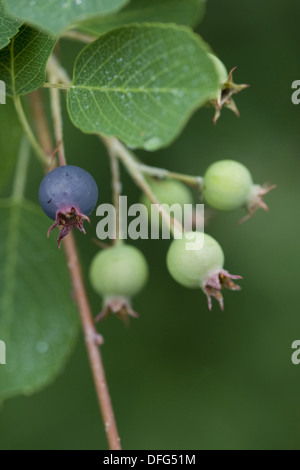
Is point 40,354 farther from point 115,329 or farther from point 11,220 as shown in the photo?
point 115,329

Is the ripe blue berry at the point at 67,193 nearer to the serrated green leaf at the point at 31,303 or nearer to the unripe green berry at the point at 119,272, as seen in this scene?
the unripe green berry at the point at 119,272

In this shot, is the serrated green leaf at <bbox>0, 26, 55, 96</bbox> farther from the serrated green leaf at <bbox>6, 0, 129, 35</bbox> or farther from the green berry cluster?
the green berry cluster

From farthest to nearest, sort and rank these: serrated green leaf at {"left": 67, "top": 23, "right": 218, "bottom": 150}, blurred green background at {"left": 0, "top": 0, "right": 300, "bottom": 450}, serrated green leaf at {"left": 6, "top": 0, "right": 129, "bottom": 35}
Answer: blurred green background at {"left": 0, "top": 0, "right": 300, "bottom": 450} → serrated green leaf at {"left": 67, "top": 23, "right": 218, "bottom": 150} → serrated green leaf at {"left": 6, "top": 0, "right": 129, "bottom": 35}

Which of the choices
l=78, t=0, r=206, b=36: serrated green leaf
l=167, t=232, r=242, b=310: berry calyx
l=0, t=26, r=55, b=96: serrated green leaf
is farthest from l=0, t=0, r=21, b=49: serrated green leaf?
l=78, t=0, r=206, b=36: serrated green leaf

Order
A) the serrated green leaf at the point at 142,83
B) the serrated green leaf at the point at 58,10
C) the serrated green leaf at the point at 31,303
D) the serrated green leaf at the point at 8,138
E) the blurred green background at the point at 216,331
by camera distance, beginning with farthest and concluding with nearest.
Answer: the blurred green background at the point at 216,331 → the serrated green leaf at the point at 31,303 → the serrated green leaf at the point at 8,138 → the serrated green leaf at the point at 142,83 → the serrated green leaf at the point at 58,10

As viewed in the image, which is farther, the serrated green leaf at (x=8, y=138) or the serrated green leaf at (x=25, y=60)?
the serrated green leaf at (x=8, y=138)

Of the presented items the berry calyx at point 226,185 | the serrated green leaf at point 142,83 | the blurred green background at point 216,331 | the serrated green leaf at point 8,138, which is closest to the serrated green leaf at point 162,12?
the serrated green leaf at point 8,138

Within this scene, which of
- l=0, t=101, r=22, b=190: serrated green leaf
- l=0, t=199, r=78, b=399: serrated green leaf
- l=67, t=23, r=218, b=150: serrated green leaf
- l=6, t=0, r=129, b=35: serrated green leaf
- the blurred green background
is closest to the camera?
l=6, t=0, r=129, b=35: serrated green leaf

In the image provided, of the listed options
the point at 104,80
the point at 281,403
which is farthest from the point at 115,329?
the point at 104,80
